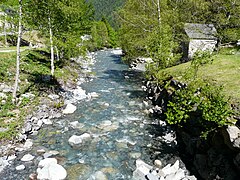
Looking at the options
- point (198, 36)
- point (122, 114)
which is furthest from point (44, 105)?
point (198, 36)

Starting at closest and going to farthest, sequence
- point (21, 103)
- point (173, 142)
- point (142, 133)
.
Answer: point (173, 142), point (142, 133), point (21, 103)

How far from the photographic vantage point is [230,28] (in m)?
24.9

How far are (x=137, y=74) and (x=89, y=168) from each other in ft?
72.2

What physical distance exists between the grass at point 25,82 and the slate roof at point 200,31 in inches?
597

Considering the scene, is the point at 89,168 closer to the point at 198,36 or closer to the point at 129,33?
the point at 129,33

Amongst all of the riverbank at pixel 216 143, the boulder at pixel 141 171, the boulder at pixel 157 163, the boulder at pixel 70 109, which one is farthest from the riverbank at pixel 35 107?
the riverbank at pixel 216 143

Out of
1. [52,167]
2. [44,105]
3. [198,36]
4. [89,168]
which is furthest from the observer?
[198,36]

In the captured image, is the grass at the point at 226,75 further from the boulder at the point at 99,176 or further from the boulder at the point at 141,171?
the boulder at the point at 99,176

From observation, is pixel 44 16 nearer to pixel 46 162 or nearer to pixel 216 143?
pixel 46 162

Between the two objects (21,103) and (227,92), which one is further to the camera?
(21,103)

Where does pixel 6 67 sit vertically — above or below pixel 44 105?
above

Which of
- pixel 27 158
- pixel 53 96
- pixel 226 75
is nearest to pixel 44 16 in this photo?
pixel 53 96

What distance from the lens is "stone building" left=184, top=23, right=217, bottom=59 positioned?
90.4ft

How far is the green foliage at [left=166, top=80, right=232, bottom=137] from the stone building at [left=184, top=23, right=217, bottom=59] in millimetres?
16806
